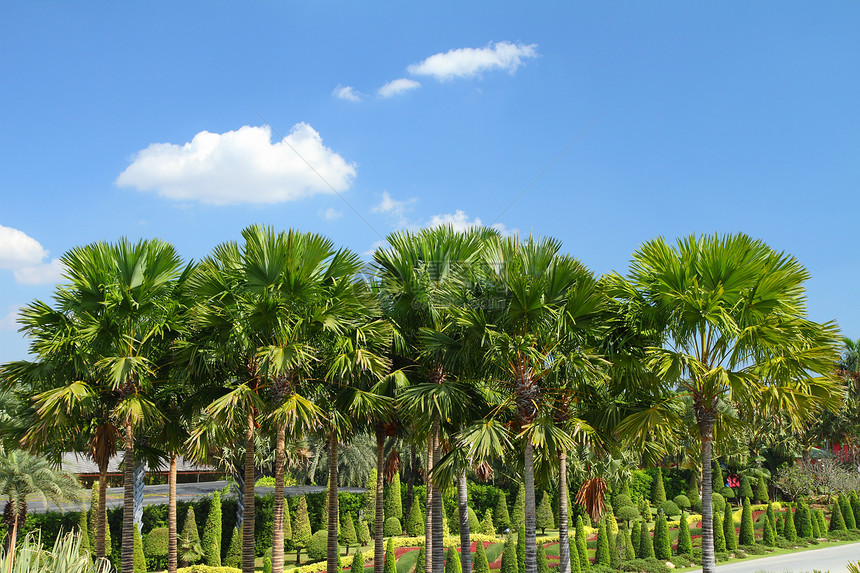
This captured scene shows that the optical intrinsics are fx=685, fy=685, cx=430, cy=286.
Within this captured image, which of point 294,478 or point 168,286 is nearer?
point 168,286

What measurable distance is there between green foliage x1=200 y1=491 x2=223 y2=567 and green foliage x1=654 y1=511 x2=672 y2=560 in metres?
17.4

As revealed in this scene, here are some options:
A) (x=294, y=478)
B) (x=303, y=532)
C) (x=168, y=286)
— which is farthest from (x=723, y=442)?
(x=294, y=478)

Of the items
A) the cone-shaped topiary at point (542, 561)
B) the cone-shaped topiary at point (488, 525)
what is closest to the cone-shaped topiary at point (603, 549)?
the cone-shaped topiary at point (542, 561)

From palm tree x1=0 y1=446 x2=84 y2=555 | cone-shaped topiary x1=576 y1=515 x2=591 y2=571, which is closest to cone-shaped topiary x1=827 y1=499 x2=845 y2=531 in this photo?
cone-shaped topiary x1=576 y1=515 x2=591 y2=571

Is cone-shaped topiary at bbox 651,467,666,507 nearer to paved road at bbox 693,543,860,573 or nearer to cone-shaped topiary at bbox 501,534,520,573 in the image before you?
paved road at bbox 693,543,860,573

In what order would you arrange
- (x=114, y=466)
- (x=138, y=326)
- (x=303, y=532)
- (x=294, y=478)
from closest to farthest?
1. (x=138, y=326)
2. (x=303, y=532)
3. (x=114, y=466)
4. (x=294, y=478)

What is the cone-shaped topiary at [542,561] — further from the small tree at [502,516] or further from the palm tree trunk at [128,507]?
the small tree at [502,516]

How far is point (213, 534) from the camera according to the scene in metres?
26.6

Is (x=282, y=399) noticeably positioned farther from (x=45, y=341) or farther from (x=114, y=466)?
(x=114, y=466)

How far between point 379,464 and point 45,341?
327 inches

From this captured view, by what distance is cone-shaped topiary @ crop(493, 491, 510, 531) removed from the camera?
3554 cm

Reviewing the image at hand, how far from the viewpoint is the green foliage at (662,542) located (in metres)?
27.5

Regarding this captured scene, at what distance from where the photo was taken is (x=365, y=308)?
608 inches

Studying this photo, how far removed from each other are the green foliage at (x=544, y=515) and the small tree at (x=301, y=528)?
10.9m
